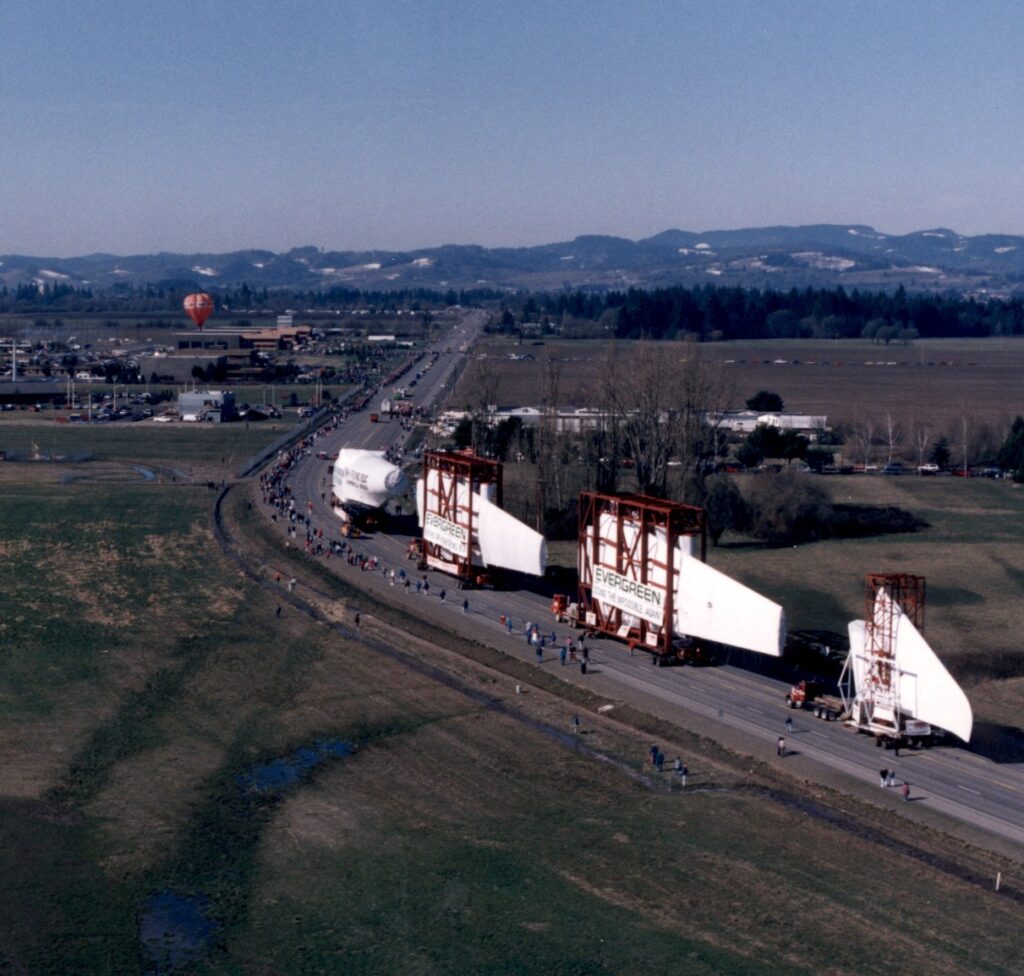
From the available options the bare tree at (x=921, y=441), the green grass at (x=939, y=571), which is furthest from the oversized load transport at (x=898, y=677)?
the bare tree at (x=921, y=441)

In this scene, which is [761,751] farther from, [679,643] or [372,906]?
[372,906]

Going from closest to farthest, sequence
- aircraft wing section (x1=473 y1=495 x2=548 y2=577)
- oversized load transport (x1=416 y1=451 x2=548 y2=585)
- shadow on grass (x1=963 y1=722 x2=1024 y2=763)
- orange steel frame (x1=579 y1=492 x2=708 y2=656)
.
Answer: shadow on grass (x1=963 y1=722 x2=1024 y2=763) → orange steel frame (x1=579 y1=492 x2=708 y2=656) → aircraft wing section (x1=473 y1=495 x2=548 y2=577) → oversized load transport (x1=416 y1=451 x2=548 y2=585)

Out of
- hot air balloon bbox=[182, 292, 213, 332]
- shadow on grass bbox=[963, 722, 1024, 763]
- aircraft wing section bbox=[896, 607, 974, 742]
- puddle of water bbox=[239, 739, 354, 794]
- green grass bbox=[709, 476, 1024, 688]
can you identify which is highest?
hot air balloon bbox=[182, 292, 213, 332]

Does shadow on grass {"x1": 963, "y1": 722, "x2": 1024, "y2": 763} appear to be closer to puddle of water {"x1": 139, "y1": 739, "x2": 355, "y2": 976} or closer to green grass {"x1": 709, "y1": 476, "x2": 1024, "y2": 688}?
green grass {"x1": 709, "y1": 476, "x2": 1024, "y2": 688}

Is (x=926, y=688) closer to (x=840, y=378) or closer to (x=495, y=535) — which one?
(x=495, y=535)

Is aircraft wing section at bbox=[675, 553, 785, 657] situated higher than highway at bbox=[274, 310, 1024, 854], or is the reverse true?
aircraft wing section at bbox=[675, 553, 785, 657]

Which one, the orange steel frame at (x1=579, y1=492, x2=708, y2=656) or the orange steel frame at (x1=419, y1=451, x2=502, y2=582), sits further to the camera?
the orange steel frame at (x1=419, y1=451, x2=502, y2=582)

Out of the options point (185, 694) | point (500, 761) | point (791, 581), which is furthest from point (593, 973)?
point (791, 581)

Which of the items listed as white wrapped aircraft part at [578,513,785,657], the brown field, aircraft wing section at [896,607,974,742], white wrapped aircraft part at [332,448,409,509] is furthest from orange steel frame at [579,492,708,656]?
the brown field
